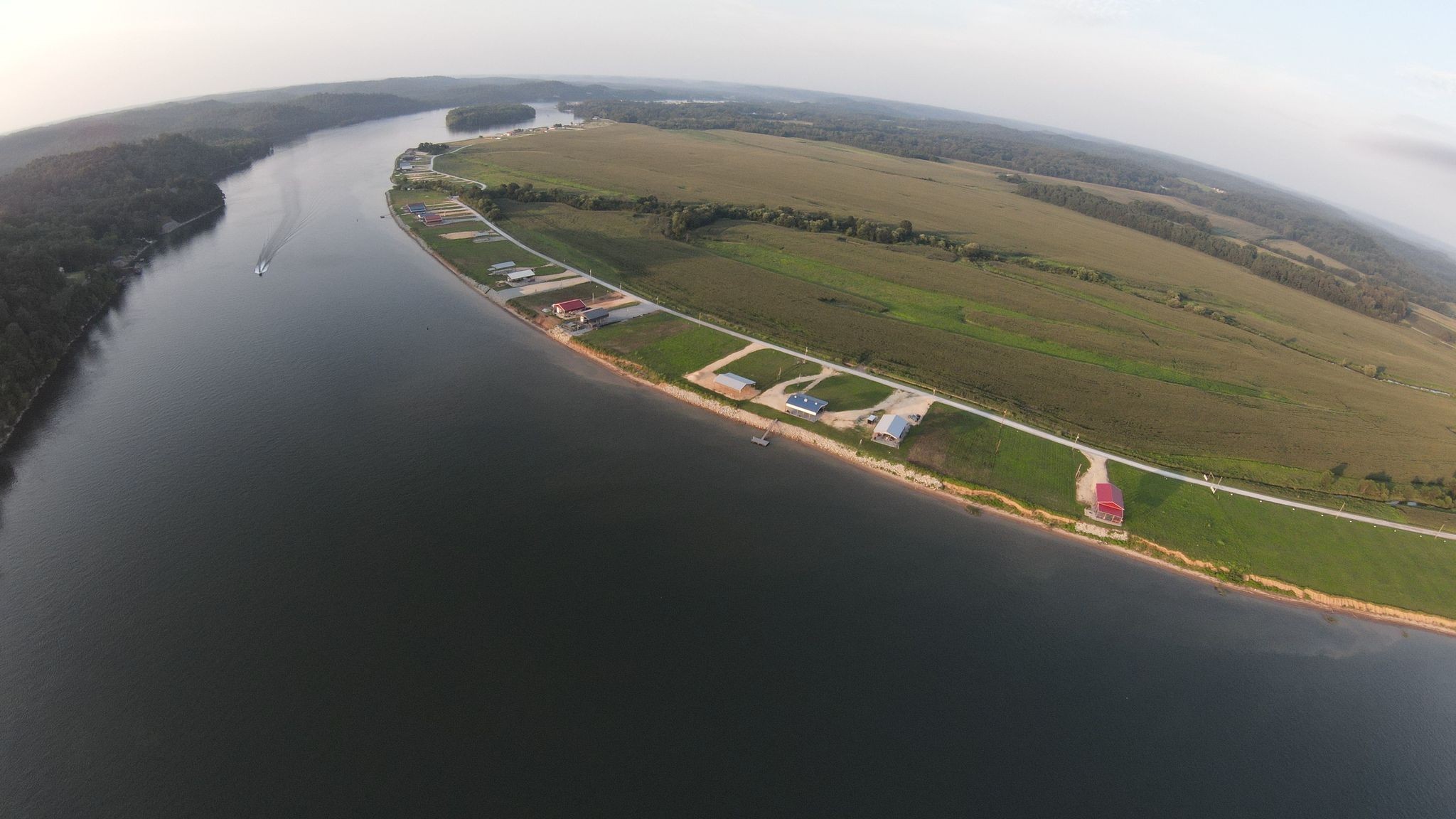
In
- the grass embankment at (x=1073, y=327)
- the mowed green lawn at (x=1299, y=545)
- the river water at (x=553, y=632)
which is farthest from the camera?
the grass embankment at (x=1073, y=327)

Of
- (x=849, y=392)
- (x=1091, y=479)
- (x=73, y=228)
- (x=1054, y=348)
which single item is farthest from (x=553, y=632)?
(x=73, y=228)

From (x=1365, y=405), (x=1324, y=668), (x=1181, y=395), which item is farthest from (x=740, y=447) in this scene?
(x=1365, y=405)

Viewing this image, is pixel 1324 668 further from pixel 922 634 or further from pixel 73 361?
pixel 73 361

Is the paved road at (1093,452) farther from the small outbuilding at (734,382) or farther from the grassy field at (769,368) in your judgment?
the small outbuilding at (734,382)

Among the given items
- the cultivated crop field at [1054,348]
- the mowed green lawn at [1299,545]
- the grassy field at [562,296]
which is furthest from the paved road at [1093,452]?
the grassy field at [562,296]

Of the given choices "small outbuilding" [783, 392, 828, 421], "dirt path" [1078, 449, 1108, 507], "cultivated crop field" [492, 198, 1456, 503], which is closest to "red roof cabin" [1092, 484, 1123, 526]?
"dirt path" [1078, 449, 1108, 507]

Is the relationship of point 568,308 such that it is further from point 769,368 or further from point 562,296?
point 769,368
